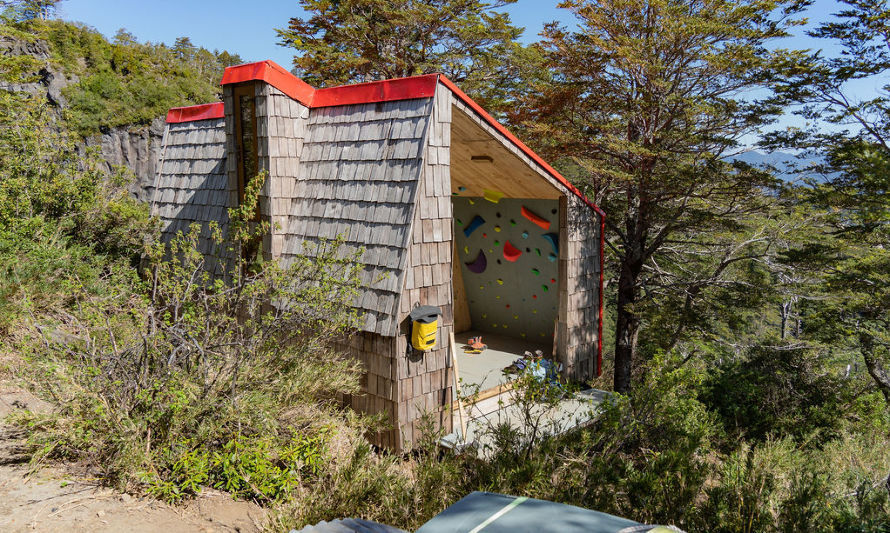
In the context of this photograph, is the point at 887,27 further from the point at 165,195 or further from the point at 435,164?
the point at 165,195

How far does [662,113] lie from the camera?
1072 cm

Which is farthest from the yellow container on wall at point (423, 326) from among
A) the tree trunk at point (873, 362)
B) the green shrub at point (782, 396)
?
the tree trunk at point (873, 362)

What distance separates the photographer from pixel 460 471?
4.56 m

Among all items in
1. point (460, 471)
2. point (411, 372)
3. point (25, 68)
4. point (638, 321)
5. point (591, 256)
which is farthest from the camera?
point (25, 68)

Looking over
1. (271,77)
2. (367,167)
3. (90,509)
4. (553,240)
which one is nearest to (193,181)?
(271,77)

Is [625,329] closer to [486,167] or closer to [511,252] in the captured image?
[511,252]

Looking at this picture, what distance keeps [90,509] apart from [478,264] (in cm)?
733

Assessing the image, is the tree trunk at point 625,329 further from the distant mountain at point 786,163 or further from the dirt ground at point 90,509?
the dirt ground at point 90,509

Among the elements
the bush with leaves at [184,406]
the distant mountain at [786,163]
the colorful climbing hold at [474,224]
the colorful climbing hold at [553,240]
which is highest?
the distant mountain at [786,163]

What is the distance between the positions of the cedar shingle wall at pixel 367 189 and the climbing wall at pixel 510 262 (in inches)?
121

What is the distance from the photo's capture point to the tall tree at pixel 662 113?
962cm

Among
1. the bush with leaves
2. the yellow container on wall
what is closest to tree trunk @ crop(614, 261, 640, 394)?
the yellow container on wall

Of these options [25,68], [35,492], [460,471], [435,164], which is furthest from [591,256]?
[25,68]

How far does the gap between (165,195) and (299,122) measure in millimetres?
4001
